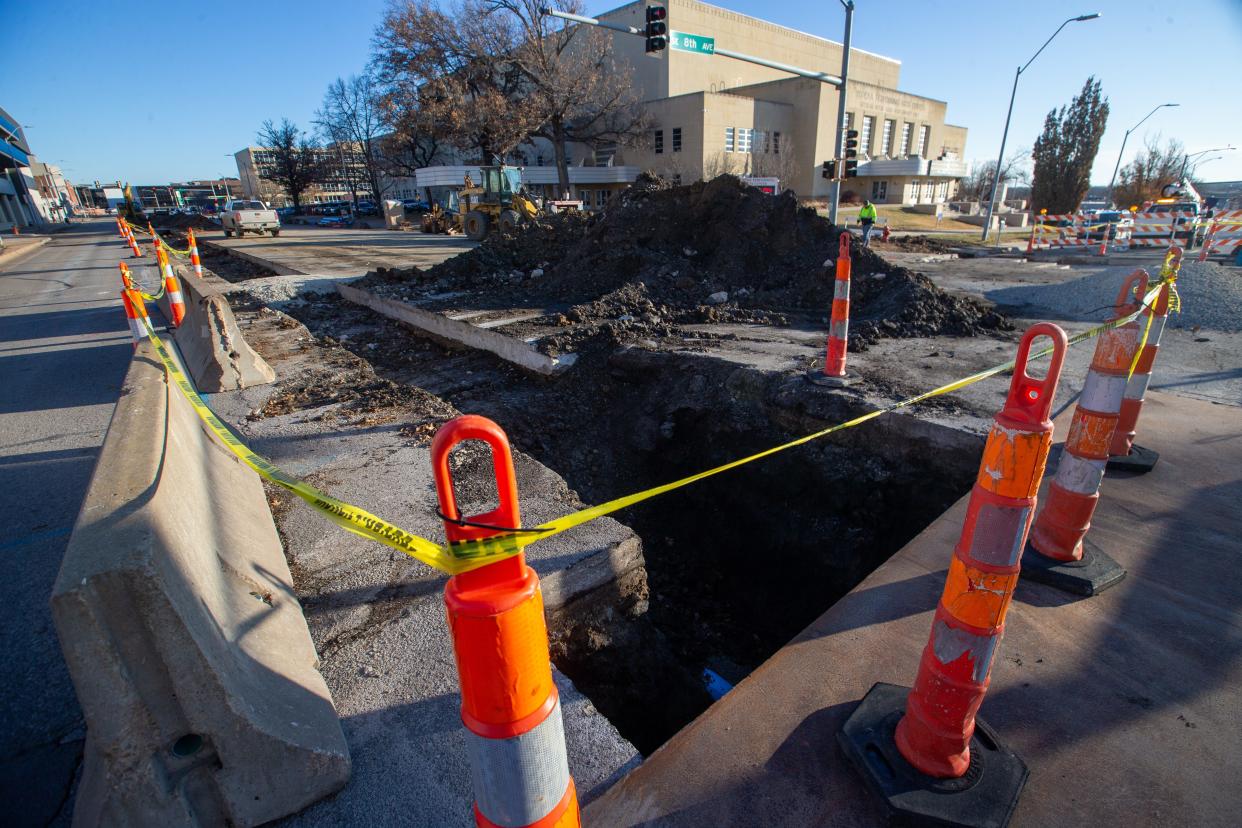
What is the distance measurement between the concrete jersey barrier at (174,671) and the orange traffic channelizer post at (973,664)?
72.1 inches

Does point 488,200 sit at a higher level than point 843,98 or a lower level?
lower

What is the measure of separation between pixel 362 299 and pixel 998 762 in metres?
12.3

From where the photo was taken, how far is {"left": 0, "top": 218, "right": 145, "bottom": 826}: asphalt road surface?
232 cm

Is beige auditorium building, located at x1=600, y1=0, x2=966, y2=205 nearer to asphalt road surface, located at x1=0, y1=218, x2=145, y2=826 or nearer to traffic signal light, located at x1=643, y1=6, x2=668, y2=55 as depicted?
traffic signal light, located at x1=643, y1=6, x2=668, y2=55

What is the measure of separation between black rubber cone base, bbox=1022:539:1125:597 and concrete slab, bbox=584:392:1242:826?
0.20 ft

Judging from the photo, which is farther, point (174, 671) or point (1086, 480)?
point (1086, 480)

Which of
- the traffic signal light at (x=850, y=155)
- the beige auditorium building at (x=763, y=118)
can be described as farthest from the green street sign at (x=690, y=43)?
the beige auditorium building at (x=763, y=118)

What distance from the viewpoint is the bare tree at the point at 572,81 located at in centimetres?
3566

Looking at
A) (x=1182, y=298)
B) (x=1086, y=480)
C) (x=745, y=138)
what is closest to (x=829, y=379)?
(x=1086, y=480)

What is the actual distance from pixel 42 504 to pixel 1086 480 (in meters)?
6.71

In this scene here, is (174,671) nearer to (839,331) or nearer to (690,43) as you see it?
(839,331)

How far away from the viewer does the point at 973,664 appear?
1.72 meters

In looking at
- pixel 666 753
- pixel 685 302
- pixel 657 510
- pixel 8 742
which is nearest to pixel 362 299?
pixel 685 302

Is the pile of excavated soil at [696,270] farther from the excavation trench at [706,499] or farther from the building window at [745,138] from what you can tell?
the building window at [745,138]
